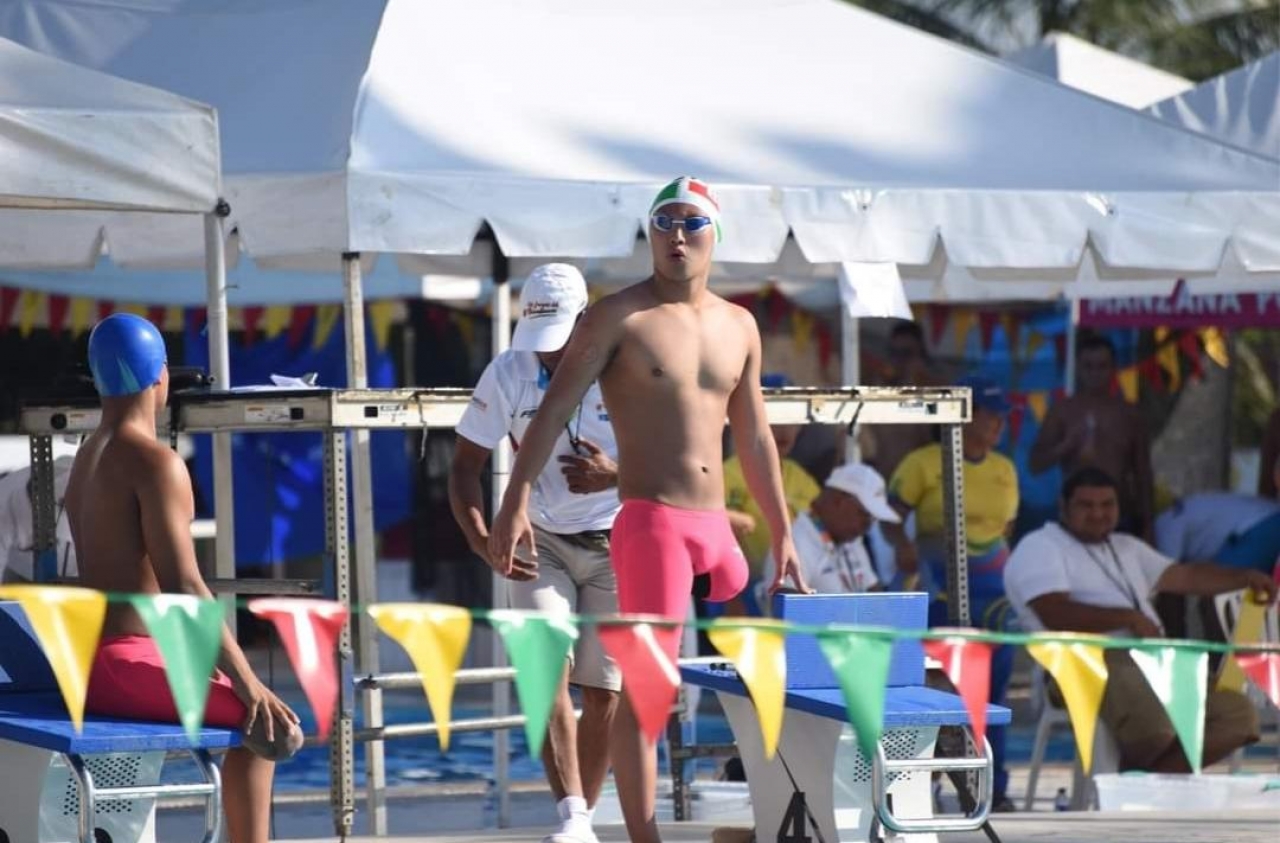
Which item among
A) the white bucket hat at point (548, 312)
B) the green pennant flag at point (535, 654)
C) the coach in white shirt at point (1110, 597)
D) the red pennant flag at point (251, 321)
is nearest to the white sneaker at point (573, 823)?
the white bucket hat at point (548, 312)

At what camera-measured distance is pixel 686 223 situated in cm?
605

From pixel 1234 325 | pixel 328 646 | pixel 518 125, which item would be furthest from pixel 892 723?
pixel 1234 325

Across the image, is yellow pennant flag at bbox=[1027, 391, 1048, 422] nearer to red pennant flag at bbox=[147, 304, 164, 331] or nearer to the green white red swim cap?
red pennant flag at bbox=[147, 304, 164, 331]

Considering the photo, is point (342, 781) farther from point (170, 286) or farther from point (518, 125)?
point (170, 286)

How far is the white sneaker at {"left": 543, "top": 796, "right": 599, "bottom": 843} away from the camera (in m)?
6.41

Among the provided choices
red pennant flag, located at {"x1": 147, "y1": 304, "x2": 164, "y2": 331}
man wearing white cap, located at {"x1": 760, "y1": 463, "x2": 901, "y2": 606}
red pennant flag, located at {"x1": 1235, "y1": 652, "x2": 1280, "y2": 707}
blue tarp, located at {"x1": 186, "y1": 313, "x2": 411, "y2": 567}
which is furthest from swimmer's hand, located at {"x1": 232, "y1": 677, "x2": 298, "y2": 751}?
red pennant flag, located at {"x1": 147, "y1": 304, "x2": 164, "y2": 331}

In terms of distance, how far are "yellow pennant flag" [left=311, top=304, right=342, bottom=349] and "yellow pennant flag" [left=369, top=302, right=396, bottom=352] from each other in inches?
13.1

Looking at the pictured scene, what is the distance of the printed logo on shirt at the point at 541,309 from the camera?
6.68 metres

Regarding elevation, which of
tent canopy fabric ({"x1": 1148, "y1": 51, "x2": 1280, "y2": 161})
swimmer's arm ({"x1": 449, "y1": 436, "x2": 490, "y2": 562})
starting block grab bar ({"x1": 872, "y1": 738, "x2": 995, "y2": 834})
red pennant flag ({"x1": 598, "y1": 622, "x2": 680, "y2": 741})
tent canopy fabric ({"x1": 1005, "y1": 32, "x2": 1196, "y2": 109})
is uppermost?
tent canopy fabric ({"x1": 1005, "y1": 32, "x2": 1196, "y2": 109})

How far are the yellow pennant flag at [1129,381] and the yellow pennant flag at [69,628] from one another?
38.1ft

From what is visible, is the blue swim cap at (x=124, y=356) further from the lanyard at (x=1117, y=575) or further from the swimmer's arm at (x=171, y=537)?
the lanyard at (x=1117, y=575)

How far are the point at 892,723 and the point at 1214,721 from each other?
3.67m

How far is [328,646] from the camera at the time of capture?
4.78 m

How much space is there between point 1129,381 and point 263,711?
1103 centimetres
